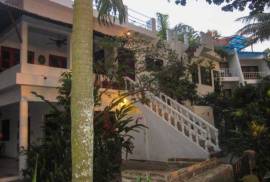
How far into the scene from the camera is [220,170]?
983 centimetres

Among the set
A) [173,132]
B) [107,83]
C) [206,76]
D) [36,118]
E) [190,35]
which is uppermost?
[190,35]

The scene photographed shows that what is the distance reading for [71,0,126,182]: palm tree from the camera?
4.59m

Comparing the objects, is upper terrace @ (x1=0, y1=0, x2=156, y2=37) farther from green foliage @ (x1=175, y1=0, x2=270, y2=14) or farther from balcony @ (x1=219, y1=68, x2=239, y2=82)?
balcony @ (x1=219, y1=68, x2=239, y2=82)

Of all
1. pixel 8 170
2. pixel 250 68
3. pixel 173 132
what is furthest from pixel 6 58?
pixel 250 68

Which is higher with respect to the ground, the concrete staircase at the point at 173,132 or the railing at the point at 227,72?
the railing at the point at 227,72

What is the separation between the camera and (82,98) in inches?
186

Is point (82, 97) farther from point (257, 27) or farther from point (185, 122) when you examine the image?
point (257, 27)

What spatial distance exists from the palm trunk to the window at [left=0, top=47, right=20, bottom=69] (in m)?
11.7

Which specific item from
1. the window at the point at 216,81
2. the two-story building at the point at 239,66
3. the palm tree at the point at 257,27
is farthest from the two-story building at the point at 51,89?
the two-story building at the point at 239,66

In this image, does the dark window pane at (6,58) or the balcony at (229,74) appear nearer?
the dark window pane at (6,58)

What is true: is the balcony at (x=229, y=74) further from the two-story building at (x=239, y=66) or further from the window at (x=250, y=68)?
the window at (x=250, y=68)

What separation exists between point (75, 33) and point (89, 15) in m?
0.36

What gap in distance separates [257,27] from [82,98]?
22.4m

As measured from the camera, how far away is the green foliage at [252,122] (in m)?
11.8
